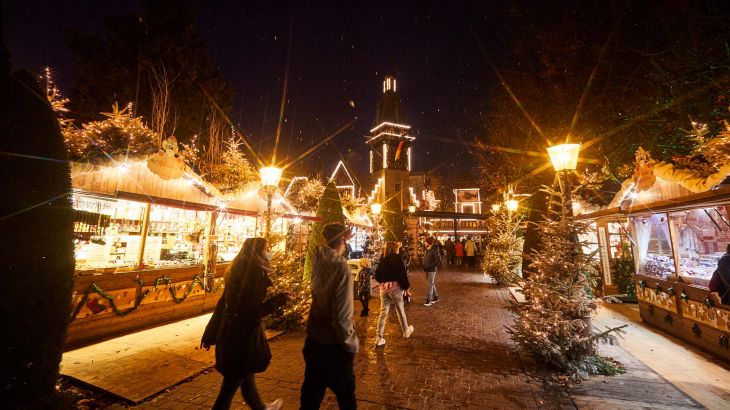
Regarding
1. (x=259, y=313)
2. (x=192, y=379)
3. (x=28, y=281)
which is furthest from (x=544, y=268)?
(x=28, y=281)

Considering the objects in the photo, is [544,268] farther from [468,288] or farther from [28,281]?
[468,288]

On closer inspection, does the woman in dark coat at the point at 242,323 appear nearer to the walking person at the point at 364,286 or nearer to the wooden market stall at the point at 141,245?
the wooden market stall at the point at 141,245

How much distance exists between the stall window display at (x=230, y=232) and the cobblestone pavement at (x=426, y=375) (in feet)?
16.1

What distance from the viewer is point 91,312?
5.68 meters

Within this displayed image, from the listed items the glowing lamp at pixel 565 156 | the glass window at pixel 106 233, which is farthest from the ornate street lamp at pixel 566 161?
the glass window at pixel 106 233

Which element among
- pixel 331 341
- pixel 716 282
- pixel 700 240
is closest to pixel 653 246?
pixel 700 240

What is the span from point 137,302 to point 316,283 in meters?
6.10

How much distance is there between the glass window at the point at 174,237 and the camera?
301 inches

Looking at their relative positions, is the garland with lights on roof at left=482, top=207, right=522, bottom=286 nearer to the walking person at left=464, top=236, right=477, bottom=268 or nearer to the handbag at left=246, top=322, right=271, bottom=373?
the walking person at left=464, top=236, right=477, bottom=268

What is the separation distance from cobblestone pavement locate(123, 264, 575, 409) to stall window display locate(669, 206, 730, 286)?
437 cm

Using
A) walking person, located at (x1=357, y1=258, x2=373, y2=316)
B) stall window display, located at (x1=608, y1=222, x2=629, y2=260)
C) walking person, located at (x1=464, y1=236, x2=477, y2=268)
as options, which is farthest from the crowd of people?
walking person, located at (x1=464, y1=236, x2=477, y2=268)

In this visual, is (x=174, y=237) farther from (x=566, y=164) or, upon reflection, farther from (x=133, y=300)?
(x=566, y=164)

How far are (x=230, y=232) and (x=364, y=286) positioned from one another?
550 cm

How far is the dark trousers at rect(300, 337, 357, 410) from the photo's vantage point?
8.10 ft
